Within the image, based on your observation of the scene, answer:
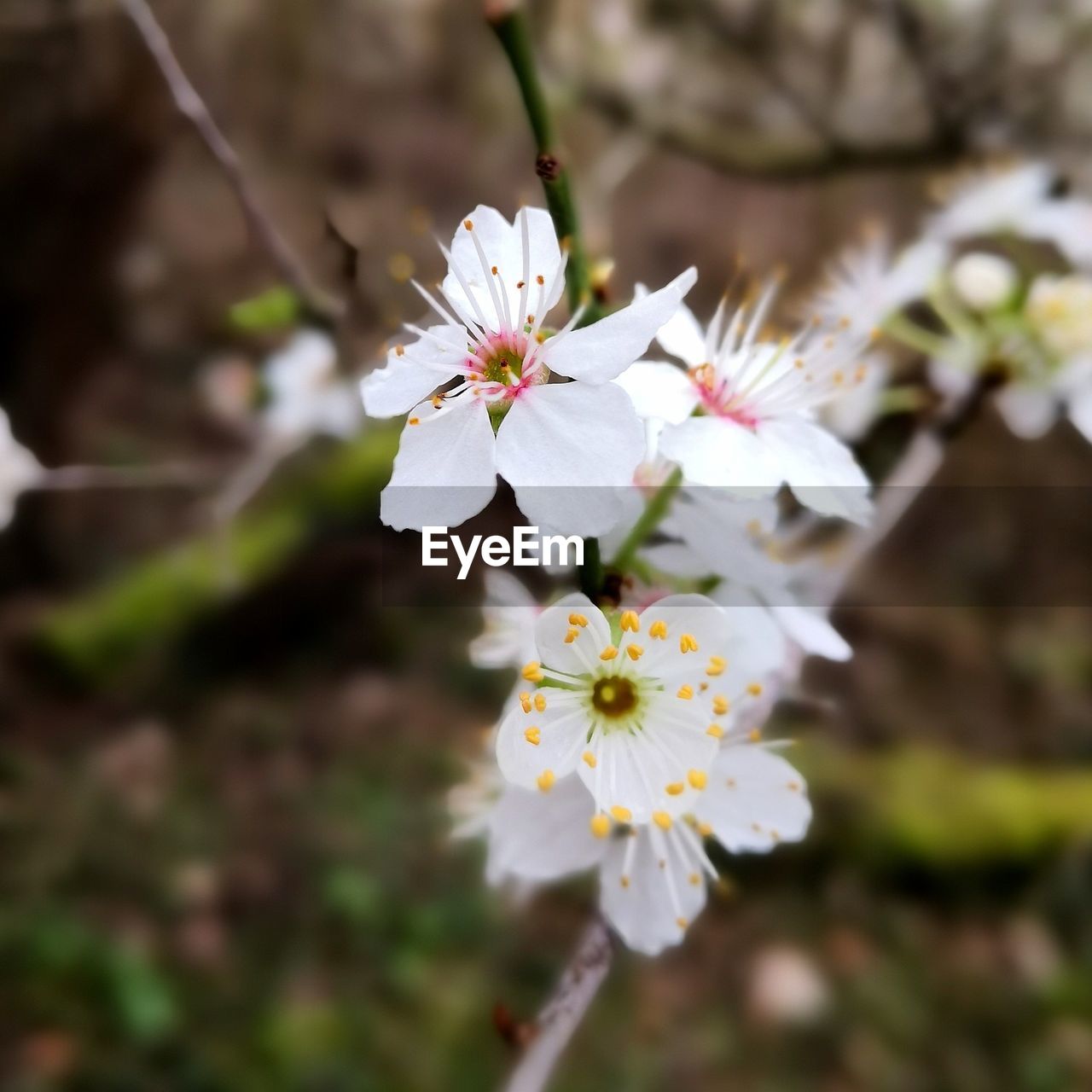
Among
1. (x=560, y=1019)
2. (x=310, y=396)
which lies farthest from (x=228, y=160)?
(x=310, y=396)

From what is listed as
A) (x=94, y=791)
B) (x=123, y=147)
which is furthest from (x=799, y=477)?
(x=123, y=147)

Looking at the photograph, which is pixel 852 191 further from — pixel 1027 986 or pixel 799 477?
pixel 799 477

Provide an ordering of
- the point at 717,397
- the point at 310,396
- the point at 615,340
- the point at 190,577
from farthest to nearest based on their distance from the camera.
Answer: the point at 190,577 → the point at 310,396 → the point at 717,397 → the point at 615,340

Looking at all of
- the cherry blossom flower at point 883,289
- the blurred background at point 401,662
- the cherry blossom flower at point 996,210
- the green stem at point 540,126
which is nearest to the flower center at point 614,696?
the green stem at point 540,126

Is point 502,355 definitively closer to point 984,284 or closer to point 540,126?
point 540,126

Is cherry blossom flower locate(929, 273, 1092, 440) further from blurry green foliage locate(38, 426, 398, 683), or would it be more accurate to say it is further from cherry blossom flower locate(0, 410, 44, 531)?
blurry green foliage locate(38, 426, 398, 683)

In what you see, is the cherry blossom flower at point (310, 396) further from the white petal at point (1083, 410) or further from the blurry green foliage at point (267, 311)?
the white petal at point (1083, 410)

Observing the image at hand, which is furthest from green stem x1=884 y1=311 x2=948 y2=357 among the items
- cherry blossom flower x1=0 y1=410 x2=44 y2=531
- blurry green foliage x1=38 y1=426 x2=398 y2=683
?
blurry green foliage x1=38 y1=426 x2=398 y2=683
